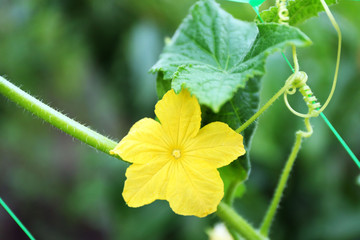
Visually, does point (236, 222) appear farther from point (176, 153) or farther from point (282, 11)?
point (282, 11)

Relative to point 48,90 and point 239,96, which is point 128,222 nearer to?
point 48,90

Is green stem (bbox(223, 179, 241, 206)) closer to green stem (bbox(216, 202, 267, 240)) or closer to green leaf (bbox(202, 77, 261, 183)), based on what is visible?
green stem (bbox(216, 202, 267, 240))

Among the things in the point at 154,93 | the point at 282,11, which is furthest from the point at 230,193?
the point at 154,93

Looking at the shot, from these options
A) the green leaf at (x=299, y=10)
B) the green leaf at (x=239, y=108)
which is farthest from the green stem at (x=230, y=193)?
the green leaf at (x=299, y=10)

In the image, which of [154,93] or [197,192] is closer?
[197,192]

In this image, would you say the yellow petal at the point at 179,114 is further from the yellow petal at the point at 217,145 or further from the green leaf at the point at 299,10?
the green leaf at the point at 299,10
